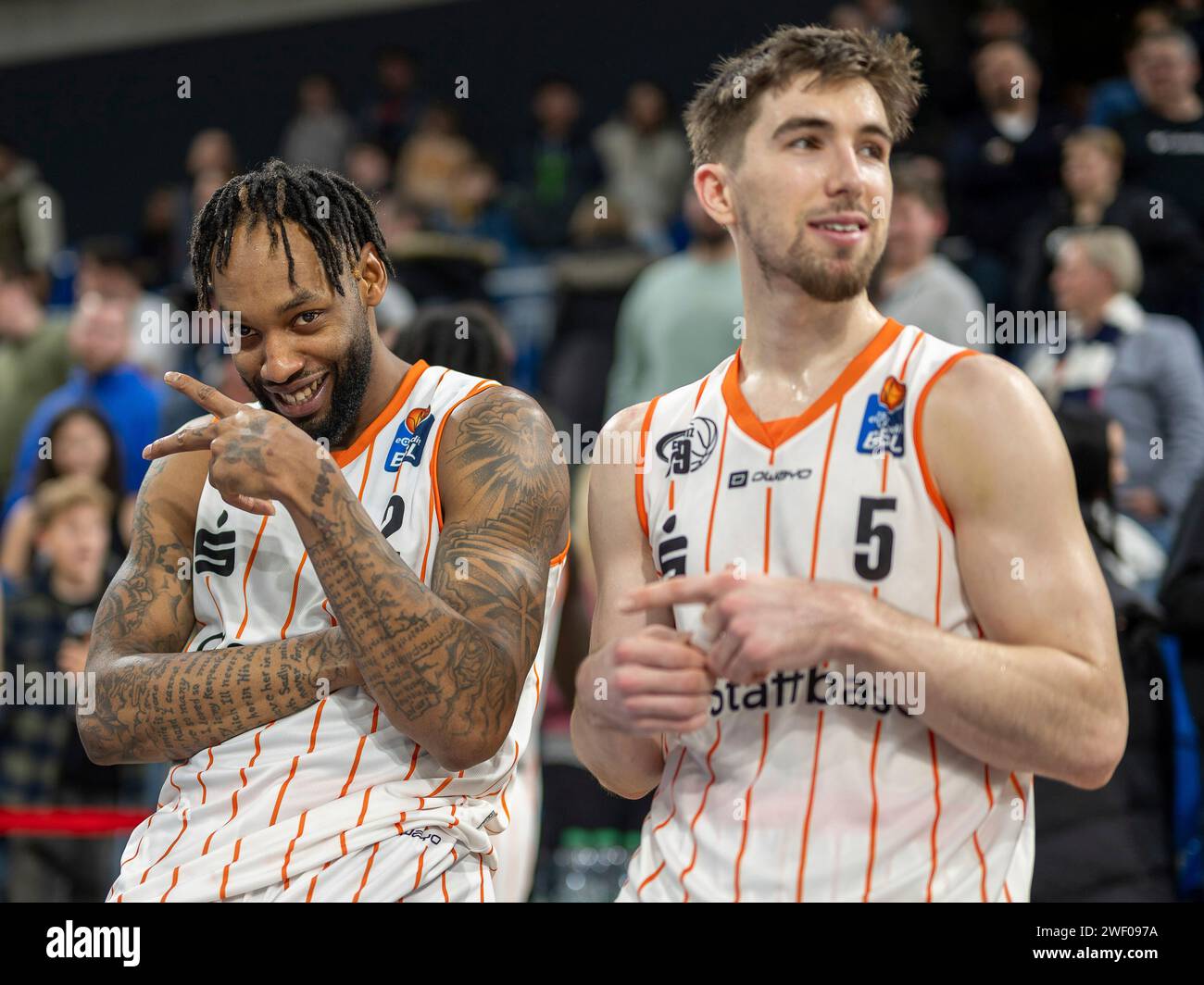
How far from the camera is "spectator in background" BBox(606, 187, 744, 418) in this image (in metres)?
7.25

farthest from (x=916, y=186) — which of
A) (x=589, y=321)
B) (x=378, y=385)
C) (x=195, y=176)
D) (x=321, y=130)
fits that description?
(x=321, y=130)

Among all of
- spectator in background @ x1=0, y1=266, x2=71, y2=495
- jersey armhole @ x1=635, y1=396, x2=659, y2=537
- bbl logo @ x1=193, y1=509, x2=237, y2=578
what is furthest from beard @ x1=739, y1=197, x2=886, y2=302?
spectator in background @ x1=0, y1=266, x2=71, y2=495

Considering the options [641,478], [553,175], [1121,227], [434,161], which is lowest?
[641,478]

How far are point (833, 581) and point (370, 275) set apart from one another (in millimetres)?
1277

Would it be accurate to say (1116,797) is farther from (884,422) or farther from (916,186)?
(916,186)

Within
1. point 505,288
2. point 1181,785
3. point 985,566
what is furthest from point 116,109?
point 985,566

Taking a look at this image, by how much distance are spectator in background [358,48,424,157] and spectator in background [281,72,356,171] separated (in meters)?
0.25

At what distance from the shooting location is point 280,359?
9.57 ft

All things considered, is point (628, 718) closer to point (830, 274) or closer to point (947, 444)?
point (947, 444)

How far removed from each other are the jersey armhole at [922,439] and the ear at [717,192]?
53cm

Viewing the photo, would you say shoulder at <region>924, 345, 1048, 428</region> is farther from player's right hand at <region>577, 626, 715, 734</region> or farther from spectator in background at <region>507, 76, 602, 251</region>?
spectator in background at <region>507, 76, 602, 251</region>

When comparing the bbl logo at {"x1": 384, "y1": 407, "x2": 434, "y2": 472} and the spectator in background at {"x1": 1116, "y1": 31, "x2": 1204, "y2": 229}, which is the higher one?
the spectator in background at {"x1": 1116, "y1": 31, "x2": 1204, "y2": 229}

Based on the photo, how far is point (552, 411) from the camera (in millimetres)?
6426
